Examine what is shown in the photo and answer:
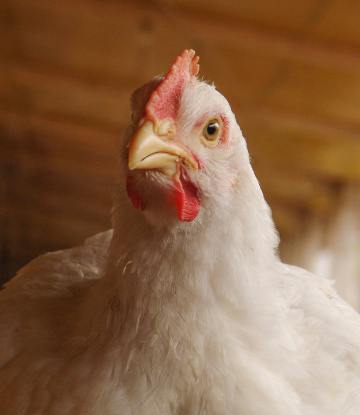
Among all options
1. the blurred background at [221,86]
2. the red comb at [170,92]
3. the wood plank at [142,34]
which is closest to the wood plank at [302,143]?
the blurred background at [221,86]

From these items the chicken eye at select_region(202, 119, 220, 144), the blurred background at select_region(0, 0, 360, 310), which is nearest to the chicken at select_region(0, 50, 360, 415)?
the chicken eye at select_region(202, 119, 220, 144)

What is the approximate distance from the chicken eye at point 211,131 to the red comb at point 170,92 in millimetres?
85

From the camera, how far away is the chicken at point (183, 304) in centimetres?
103

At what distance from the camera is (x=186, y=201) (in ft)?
3.28

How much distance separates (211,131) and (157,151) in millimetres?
172

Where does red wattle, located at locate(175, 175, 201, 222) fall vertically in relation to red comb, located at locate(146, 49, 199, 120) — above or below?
below

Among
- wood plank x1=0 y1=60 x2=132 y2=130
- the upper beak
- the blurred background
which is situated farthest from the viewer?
wood plank x1=0 y1=60 x2=132 y2=130

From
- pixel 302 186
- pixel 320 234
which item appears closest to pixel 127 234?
pixel 302 186

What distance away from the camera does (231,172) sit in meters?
1.11

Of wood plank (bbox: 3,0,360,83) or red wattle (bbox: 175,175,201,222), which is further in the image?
wood plank (bbox: 3,0,360,83)

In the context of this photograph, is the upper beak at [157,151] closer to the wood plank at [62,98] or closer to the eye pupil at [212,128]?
the eye pupil at [212,128]

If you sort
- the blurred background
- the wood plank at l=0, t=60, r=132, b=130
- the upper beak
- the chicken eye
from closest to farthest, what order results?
the upper beak
the chicken eye
the blurred background
the wood plank at l=0, t=60, r=132, b=130

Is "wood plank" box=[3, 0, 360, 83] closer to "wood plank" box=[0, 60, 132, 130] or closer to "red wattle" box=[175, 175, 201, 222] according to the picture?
"wood plank" box=[0, 60, 132, 130]

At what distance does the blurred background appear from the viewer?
3441 millimetres
